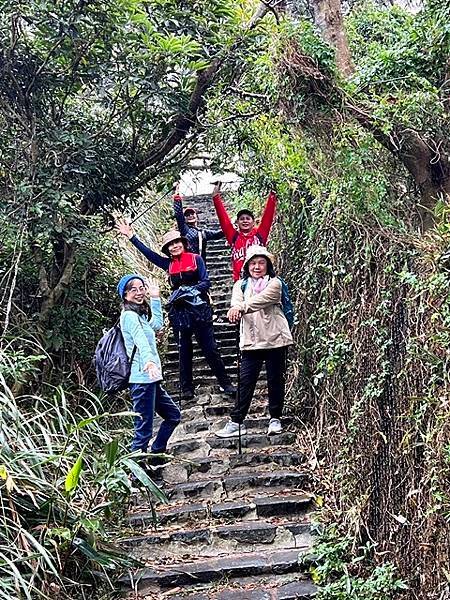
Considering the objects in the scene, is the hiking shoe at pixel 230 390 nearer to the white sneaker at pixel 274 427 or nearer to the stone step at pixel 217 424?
the stone step at pixel 217 424

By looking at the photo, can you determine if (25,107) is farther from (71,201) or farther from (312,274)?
(312,274)

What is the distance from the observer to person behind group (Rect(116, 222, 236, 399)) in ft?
18.0

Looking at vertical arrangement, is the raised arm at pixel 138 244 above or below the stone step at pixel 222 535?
above

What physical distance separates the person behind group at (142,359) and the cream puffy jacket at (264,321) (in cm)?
72

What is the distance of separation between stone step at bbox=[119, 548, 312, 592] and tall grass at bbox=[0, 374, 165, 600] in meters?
0.13

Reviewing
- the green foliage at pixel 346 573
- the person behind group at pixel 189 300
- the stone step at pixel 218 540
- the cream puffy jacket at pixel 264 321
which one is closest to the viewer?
the green foliage at pixel 346 573

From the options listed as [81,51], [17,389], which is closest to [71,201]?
[81,51]

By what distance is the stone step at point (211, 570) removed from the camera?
3.51m

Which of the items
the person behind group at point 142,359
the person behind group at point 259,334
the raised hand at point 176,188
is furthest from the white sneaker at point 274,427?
the raised hand at point 176,188

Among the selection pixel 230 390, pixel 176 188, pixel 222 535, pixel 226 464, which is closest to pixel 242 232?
pixel 176 188

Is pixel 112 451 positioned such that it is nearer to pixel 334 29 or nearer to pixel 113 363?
pixel 113 363

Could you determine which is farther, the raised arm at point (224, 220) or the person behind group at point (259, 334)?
the raised arm at point (224, 220)

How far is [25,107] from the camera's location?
5223 millimetres

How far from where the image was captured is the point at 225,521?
406 centimetres
